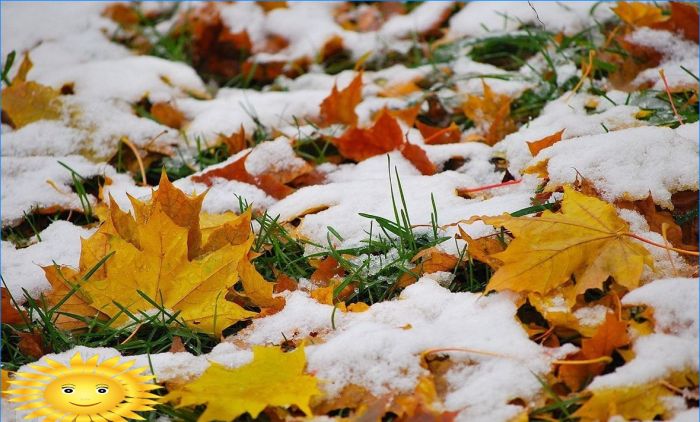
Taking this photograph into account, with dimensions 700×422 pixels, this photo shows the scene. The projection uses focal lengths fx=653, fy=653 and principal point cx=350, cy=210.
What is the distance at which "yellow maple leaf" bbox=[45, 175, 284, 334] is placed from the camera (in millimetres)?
1286

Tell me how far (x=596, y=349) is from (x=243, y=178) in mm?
1015

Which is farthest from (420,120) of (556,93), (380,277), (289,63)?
(380,277)

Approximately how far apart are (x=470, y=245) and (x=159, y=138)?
1.17 meters

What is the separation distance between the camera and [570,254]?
116 centimetres

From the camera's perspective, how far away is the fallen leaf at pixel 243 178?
1714 mm

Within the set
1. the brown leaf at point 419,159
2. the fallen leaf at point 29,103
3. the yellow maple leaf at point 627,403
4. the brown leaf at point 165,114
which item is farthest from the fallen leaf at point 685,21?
the fallen leaf at point 29,103

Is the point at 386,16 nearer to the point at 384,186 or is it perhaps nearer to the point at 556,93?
the point at 556,93

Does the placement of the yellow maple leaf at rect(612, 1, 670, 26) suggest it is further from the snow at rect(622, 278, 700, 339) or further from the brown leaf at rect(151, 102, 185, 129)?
the brown leaf at rect(151, 102, 185, 129)

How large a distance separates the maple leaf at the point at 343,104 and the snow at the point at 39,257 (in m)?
0.81

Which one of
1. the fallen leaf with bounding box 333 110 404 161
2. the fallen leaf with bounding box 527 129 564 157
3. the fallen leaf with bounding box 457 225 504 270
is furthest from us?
the fallen leaf with bounding box 333 110 404 161

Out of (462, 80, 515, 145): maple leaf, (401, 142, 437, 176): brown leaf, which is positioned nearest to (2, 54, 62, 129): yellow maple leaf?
(401, 142, 437, 176): brown leaf

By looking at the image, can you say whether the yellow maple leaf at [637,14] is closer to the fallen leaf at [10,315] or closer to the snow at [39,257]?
the snow at [39,257]

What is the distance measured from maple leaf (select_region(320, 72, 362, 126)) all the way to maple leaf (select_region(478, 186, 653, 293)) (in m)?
0.94

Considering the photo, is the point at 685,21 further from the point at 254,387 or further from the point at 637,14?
the point at 254,387
